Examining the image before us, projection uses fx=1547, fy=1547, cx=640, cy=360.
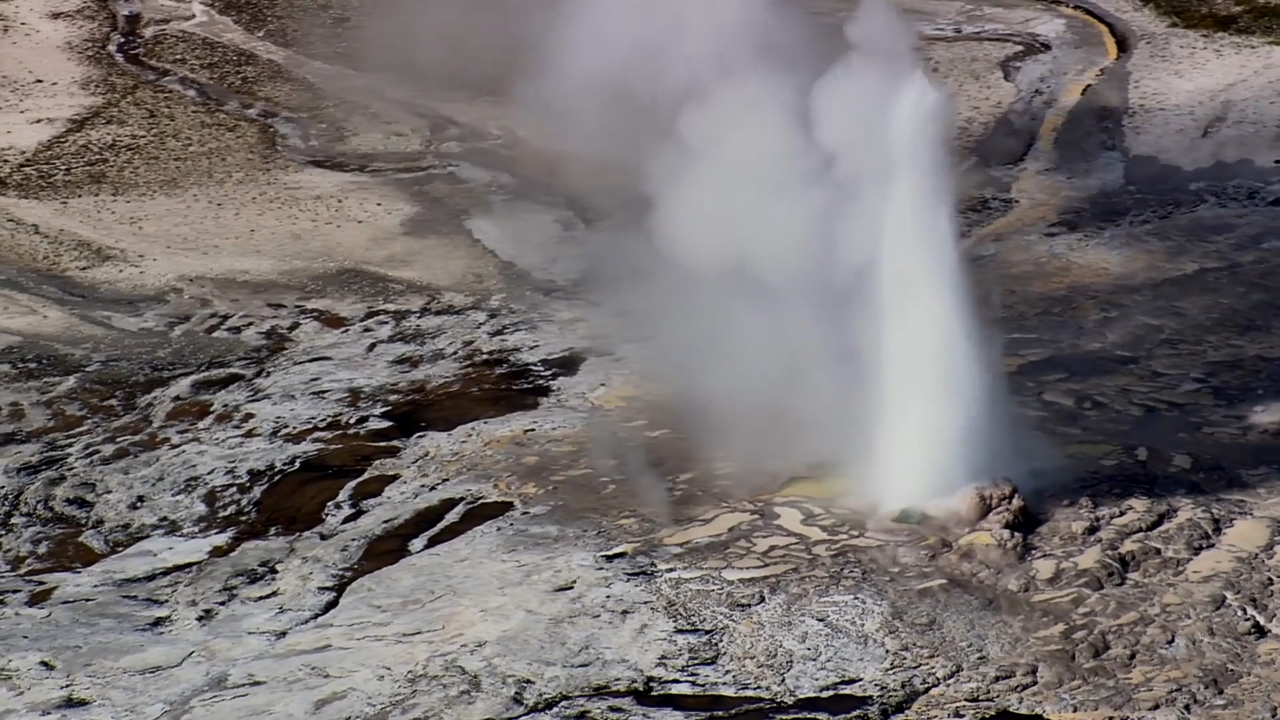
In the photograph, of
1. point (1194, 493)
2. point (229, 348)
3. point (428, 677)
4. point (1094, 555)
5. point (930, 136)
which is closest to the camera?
point (428, 677)

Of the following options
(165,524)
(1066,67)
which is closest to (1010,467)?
(165,524)

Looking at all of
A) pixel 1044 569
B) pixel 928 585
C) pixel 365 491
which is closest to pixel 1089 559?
pixel 1044 569

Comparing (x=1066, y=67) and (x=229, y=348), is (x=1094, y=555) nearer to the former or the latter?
(x=229, y=348)

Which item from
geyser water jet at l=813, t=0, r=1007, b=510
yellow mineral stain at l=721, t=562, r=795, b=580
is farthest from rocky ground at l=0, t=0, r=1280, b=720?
geyser water jet at l=813, t=0, r=1007, b=510

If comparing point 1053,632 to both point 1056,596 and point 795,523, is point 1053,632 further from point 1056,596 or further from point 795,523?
point 795,523

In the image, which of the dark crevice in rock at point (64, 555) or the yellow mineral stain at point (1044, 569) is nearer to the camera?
the yellow mineral stain at point (1044, 569)

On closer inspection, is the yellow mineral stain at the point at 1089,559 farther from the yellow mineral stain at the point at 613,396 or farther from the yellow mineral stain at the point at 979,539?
the yellow mineral stain at the point at 613,396

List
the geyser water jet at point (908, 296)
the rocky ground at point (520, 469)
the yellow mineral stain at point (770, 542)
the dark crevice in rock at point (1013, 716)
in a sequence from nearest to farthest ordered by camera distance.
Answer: the dark crevice in rock at point (1013, 716) < the rocky ground at point (520, 469) < the yellow mineral stain at point (770, 542) < the geyser water jet at point (908, 296)

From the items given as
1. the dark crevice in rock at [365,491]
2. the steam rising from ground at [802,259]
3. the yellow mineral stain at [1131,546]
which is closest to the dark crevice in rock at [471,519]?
the dark crevice in rock at [365,491]
